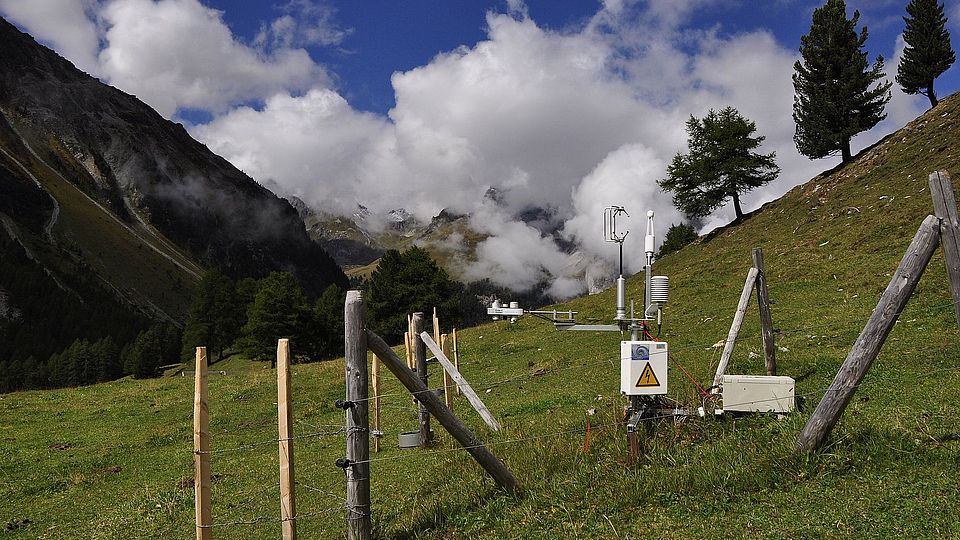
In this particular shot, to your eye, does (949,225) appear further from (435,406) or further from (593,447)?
(435,406)

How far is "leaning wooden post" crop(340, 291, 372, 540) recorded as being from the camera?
293 inches

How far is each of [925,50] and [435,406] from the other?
6805 centimetres

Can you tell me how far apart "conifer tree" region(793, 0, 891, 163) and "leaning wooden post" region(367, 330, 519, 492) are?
180 feet

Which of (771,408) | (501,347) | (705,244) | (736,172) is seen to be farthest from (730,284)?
(771,408)

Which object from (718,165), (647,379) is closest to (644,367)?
(647,379)

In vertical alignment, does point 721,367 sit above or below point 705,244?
below

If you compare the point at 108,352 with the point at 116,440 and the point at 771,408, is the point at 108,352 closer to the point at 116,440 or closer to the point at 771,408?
the point at 116,440

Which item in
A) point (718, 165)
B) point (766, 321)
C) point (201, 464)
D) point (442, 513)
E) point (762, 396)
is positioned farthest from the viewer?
point (718, 165)

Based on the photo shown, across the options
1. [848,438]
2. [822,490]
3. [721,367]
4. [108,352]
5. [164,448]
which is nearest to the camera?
[822,490]

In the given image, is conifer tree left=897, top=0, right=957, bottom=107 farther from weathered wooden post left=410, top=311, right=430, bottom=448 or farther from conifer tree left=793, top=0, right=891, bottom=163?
weathered wooden post left=410, top=311, right=430, bottom=448

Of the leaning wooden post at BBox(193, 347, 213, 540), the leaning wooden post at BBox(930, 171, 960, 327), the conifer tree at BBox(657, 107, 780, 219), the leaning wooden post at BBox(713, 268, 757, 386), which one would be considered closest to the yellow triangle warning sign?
the leaning wooden post at BBox(713, 268, 757, 386)

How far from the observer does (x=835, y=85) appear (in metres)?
51.8

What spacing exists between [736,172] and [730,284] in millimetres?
21721

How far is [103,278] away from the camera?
7623 inches
